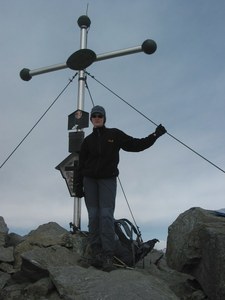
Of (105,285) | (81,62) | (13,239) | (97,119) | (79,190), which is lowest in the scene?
(105,285)

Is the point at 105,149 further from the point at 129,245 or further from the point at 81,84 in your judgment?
the point at 81,84

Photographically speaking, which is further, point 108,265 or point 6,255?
point 6,255

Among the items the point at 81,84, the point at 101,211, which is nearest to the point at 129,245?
the point at 101,211

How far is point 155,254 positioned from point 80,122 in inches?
136

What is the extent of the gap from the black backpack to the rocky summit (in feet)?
1.64

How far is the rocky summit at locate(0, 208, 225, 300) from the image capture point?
20.5ft

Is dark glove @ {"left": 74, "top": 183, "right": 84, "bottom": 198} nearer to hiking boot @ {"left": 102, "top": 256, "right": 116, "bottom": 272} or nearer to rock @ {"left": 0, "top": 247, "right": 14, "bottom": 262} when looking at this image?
hiking boot @ {"left": 102, "top": 256, "right": 116, "bottom": 272}

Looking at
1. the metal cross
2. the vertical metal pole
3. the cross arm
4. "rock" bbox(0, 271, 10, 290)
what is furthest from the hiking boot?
the cross arm

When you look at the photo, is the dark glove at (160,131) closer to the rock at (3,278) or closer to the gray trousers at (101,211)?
the gray trousers at (101,211)

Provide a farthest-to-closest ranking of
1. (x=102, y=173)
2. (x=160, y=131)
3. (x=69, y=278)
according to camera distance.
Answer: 1. (x=160, y=131)
2. (x=102, y=173)
3. (x=69, y=278)

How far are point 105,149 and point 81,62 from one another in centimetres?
353

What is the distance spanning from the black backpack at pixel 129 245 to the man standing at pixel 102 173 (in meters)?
0.46

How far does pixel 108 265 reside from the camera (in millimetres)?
7441

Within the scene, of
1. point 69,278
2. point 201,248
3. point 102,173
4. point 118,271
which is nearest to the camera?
point 69,278
